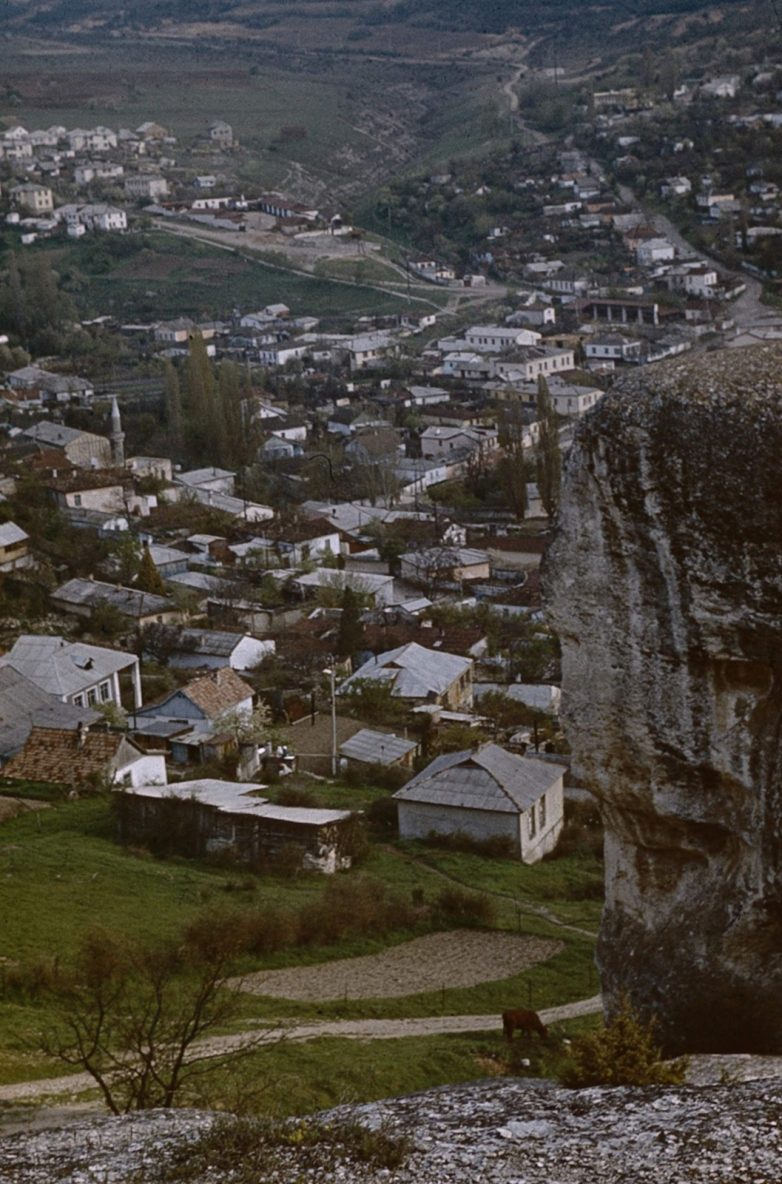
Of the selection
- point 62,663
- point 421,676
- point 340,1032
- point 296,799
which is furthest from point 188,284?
point 340,1032

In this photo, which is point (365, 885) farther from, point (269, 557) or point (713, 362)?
point (269, 557)

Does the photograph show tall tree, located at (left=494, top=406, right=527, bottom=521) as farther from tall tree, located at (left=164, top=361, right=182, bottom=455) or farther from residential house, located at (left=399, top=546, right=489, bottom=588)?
tall tree, located at (left=164, top=361, right=182, bottom=455)

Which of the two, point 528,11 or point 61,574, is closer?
point 61,574

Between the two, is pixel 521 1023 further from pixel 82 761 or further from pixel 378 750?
pixel 378 750

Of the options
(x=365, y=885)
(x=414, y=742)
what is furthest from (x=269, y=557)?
(x=365, y=885)

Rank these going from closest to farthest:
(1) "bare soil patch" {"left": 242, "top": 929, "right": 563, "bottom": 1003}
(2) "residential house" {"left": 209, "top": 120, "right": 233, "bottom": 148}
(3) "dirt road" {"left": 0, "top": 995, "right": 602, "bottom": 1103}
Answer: (3) "dirt road" {"left": 0, "top": 995, "right": 602, "bottom": 1103} < (1) "bare soil patch" {"left": 242, "top": 929, "right": 563, "bottom": 1003} < (2) "residential house" {"left": 209, "top": 120, "right": 233, "bottom": 148}

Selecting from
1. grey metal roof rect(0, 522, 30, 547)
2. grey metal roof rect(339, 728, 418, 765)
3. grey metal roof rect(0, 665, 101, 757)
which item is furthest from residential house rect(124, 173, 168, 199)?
grey metal roof rect(339, 728, 418, 765)
